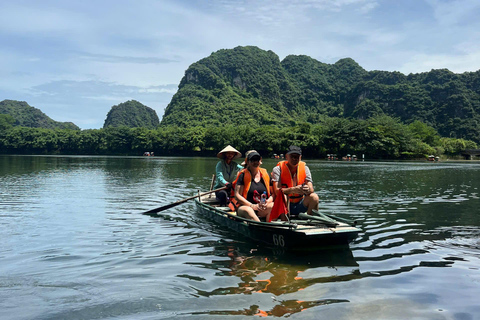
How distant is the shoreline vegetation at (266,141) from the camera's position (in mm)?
75125

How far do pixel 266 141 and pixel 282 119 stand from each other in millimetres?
61999

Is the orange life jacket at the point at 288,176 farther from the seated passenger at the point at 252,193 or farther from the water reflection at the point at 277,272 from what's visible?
the water reflection at the point at 277,272

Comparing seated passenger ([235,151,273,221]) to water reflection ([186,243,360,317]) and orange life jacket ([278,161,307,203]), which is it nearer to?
orange life jacket ([278,161,307,203])

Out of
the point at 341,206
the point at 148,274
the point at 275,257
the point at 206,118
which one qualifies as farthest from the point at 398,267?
the point at 206,118

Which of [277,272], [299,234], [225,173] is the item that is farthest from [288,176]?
[225,173]

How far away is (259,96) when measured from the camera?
549 feet

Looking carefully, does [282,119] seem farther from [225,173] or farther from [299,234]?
[299,234]

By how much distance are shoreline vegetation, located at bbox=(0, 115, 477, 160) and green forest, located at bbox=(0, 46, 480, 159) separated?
8.6 inches

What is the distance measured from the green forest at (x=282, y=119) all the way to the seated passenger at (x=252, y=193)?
226 ft

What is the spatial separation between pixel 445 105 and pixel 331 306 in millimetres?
135275

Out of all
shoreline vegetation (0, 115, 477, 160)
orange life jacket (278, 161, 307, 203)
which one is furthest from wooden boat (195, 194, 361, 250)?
shoreline vegetation (0, 115, 477, 160)

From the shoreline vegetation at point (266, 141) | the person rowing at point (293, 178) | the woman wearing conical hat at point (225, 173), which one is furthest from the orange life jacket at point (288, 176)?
the shoreline vegetation at point (266, 141)

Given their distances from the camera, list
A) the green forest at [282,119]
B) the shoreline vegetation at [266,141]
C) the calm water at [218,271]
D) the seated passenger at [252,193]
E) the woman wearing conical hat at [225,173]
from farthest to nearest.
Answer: the green forest at [282,119]
the shoreline vegetation at [266,141]
the woman wearing conical hat at [225,173]
the seated passenger at [252,193]
the calm water at [218,271]

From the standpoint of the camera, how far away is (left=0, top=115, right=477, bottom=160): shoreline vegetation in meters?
75.1
